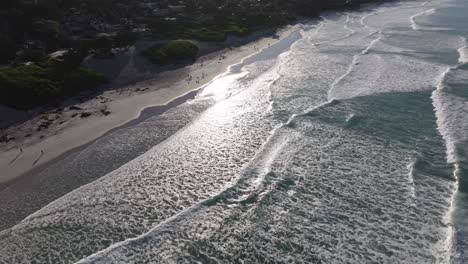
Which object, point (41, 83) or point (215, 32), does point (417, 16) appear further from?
point (41, 83)

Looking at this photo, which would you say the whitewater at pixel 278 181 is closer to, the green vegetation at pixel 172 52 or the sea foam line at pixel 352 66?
the sea foam line at pixel 352 66

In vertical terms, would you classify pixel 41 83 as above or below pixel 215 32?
above

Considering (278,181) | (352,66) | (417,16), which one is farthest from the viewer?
(417,16)

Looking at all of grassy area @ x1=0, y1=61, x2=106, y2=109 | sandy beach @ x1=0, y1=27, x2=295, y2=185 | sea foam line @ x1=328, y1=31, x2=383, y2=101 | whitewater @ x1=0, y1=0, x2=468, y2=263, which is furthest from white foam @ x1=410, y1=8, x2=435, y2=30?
grassy area @ x1=0, y1=61, x2=106, y2=109

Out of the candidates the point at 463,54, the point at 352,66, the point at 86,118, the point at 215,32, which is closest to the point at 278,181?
the point at 86,118

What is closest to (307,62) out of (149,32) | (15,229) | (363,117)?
(363,117)

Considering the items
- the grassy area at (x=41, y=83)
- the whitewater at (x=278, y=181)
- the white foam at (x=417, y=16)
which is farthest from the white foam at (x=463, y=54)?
the grassy area at (x=41, y=83)

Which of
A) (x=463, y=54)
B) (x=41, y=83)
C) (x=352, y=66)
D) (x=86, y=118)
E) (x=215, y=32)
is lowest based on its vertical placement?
(x=463, y=54)
